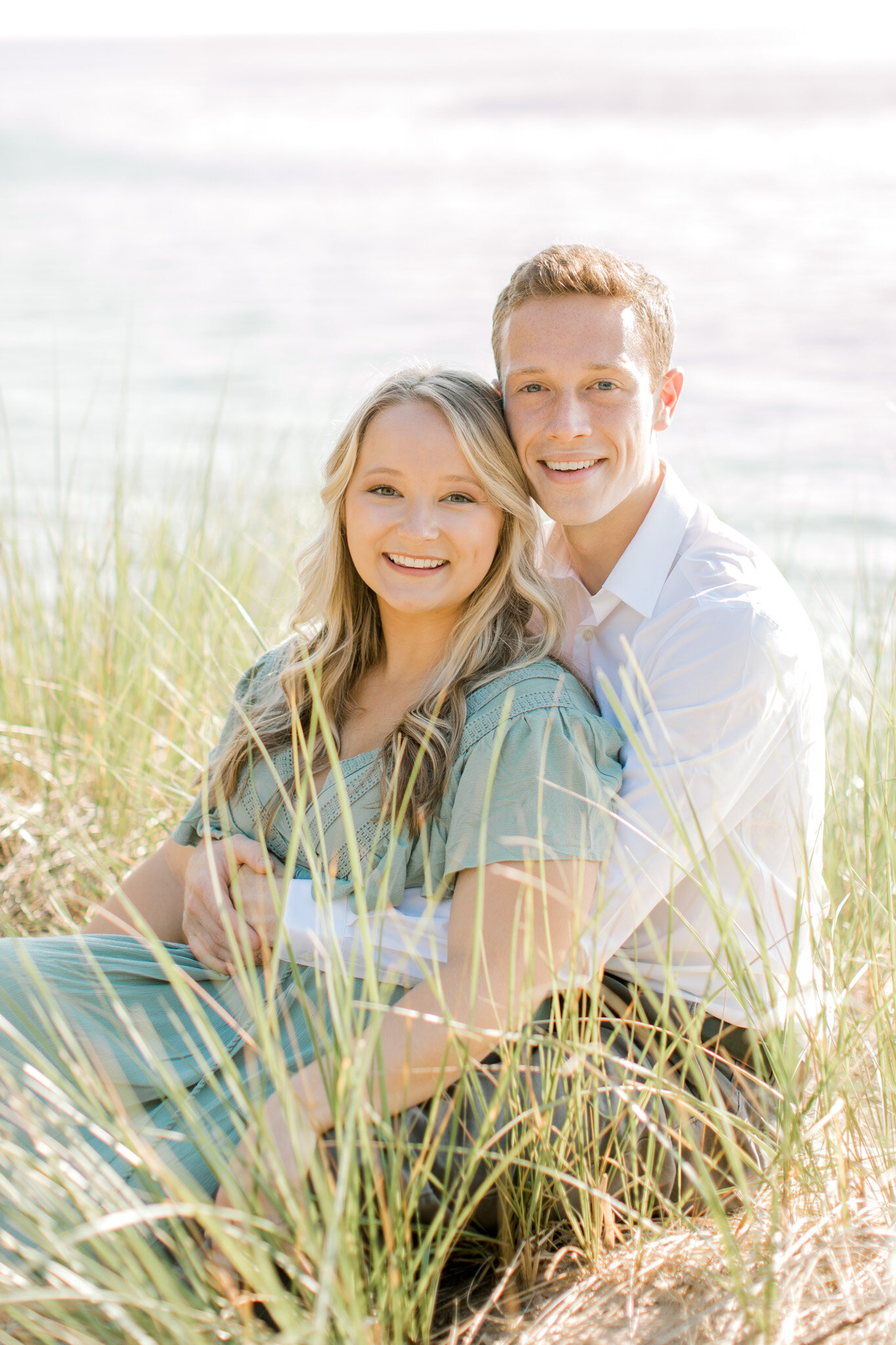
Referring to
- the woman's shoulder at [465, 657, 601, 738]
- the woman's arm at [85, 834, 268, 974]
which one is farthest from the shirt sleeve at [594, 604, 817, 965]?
the woman's arm at [85, 834, 268, 974]

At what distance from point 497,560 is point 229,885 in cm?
75

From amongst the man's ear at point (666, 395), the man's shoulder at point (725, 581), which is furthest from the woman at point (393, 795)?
the man's ear at point (666, 395)

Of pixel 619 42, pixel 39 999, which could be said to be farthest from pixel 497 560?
pixel 619 42

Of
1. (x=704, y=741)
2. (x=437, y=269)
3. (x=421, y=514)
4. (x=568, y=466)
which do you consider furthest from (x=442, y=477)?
(x=437, y=269)

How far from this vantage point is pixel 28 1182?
1.43m

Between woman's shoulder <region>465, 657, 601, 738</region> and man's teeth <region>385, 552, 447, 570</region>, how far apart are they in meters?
0.24

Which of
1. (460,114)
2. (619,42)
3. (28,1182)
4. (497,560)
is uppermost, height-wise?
(619,42)

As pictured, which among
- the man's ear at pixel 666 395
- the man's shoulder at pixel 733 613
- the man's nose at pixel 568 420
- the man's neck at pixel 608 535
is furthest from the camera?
the man's ear at pixel 666 395

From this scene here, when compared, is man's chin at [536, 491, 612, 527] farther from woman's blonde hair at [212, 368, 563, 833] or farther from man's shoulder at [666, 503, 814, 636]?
man's shoulder at [666, 503, 814, 636]

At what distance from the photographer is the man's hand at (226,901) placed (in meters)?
2.05

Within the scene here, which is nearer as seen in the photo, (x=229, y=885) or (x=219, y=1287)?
(x=219, y=1287)

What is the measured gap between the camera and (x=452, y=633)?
2.21m

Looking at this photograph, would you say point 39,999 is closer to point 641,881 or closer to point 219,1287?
point 219,1287

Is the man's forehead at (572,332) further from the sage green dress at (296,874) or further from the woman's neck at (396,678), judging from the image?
the sage green dress at (296,874)
